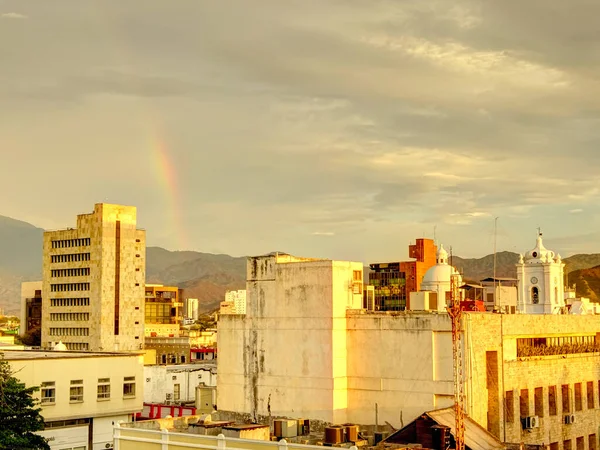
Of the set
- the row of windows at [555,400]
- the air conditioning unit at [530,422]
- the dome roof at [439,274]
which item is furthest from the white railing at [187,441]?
the dome roof at [439,274]

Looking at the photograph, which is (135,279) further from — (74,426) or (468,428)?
(468,428)

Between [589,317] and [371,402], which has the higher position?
[589,317]

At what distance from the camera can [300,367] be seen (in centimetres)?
5175

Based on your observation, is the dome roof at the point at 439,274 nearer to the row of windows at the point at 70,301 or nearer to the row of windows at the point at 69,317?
the row of windows at the point at 69,317

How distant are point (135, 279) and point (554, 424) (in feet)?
371

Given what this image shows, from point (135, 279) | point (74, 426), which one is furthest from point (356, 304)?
point (135, 279)

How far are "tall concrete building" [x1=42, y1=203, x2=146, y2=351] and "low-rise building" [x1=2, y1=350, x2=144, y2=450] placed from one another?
311ft

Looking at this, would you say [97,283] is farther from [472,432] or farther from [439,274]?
[472,432]

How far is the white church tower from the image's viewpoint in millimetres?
118875

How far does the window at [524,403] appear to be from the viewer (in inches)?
2030

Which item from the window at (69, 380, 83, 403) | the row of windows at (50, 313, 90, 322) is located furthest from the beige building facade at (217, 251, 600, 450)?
the row of windows at (50, 313, 90, 322)

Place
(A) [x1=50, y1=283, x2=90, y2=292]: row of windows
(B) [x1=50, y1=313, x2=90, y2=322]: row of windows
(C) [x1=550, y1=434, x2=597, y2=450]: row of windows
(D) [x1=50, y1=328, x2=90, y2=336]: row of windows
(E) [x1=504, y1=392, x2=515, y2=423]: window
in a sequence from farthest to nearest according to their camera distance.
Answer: (A) [x1=50, y1=283, x2=90, y2=292]: row of windows < (B) [x1=50, y1=313, x2=90, y2=322]: row of windows < (D) [x1=50, y1=328, x2=90, y2=336]: row of windows < (C) [x1=550, y1=434, x2=597, y2=450]: row of windows < (E) [x1=504, y1=392, x2=515, y2=423]: window

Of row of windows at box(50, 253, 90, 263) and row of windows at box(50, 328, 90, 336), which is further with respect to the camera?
row of windows at box(50, 253, 90, 263)

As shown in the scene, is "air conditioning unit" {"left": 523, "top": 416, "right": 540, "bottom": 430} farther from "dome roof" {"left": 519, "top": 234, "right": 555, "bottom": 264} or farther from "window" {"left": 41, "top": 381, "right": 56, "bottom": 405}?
"dome roof" {"left": 519, "top": 234, "right": 555, "bottom": 264}
